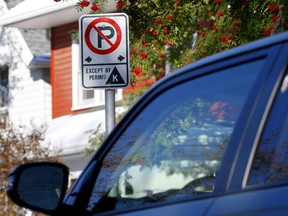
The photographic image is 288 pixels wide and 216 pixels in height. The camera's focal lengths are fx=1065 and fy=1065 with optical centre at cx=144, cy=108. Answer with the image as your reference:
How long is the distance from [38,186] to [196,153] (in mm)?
872

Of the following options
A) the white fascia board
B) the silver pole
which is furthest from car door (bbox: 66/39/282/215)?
the white fascia board

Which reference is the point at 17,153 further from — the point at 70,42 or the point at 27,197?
the point at 27,197

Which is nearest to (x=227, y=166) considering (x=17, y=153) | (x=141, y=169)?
(x=141, y=169)

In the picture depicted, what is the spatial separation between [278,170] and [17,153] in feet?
48.9

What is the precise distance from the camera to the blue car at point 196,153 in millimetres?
3322

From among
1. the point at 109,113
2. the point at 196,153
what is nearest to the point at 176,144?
the point at 196,153

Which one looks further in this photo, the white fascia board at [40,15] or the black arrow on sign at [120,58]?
the white fascia board at [40,15]

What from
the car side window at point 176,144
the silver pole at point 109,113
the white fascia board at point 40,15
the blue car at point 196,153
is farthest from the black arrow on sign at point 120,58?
the white fascia board at point 40,15

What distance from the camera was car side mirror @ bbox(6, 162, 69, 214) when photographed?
4.23 m

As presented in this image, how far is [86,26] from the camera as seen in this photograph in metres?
8.99

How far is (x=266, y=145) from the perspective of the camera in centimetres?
334

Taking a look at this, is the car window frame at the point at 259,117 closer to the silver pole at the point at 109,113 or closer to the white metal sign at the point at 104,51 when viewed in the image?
the silver pole at the point at 109,113

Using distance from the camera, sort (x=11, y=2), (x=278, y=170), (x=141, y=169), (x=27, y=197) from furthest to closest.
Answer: (x=11, y=2) → (x=27, y=197) → (x=141, y=169) → (x=278, y=170)

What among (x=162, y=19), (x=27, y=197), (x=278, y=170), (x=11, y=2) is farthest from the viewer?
(x=11, y=2)
